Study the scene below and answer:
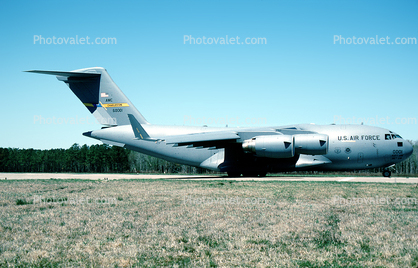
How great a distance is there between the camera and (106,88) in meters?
23.7

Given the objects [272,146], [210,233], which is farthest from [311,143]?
[210,233]

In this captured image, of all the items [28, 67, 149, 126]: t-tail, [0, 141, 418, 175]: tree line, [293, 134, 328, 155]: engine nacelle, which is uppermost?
[28, 67, 149, 126]: t-tail

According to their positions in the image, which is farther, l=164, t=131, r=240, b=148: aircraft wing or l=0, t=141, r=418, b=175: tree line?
l=0, t=141, r=418, b=175: tree line

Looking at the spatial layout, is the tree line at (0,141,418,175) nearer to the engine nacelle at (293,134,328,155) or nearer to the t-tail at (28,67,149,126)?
the t-tail at (28,67,149,126)

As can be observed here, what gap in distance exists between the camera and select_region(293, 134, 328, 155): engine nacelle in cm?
1941

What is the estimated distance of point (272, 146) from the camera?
19766 millimetres

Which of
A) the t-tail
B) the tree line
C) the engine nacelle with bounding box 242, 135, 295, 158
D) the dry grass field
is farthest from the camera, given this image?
the tree line

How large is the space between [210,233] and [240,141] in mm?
15759

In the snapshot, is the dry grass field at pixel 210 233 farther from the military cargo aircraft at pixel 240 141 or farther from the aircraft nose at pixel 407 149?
the aircraft nose at pixel 407 149

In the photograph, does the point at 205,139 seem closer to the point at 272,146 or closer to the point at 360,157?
the point at 272,146

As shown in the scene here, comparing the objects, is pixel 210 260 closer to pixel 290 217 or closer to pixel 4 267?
pixel 4 267

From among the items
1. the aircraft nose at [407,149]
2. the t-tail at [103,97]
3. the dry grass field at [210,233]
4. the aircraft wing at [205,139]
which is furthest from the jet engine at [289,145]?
the dry grass field at [210,233]

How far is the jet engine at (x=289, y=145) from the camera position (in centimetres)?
1947

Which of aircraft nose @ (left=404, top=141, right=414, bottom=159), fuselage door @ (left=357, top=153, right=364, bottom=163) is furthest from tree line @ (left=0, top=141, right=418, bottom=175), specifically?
aircraft nose @ (left=404, top=141, right=414, bottom=159)
